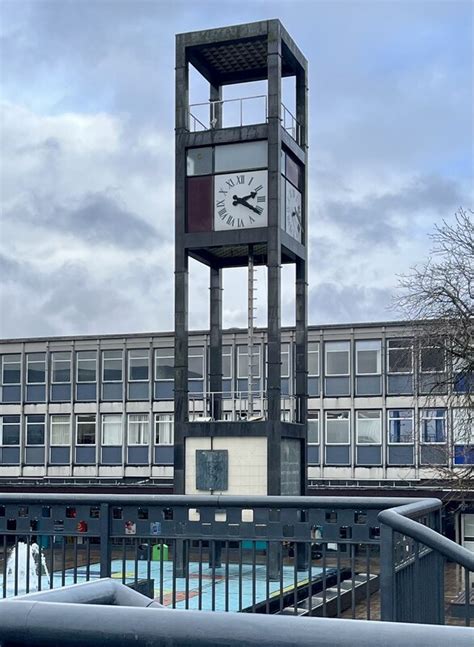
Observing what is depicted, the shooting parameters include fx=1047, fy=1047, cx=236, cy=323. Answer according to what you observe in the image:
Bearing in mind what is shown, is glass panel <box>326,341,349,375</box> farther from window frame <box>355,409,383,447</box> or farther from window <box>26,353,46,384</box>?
window <box>26,353,46,384</box>

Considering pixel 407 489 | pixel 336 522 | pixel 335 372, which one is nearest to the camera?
pixel 336 522

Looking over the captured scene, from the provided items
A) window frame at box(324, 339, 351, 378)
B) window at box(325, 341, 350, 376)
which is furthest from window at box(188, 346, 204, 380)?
window at box(325, 341, 350, 376)

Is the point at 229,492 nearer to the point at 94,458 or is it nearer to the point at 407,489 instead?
the point at 407,489

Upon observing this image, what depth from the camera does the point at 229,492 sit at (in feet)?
96.1

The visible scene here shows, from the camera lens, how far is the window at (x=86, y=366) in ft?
185

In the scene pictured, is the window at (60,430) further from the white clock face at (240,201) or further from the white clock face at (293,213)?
the white clock face at (240,201)

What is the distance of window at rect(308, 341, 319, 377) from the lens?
174 feet

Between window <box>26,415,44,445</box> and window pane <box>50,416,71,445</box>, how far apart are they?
61cm

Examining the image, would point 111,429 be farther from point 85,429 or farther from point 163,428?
point 163,428

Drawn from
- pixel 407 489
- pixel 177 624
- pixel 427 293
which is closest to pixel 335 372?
→ pixel 407 489

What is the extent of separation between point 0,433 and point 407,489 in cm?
2296

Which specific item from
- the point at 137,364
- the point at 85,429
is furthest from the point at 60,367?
the point at 137,364

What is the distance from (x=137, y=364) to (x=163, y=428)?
3.73 meters

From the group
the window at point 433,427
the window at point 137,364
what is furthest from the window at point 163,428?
the window at point 433,427
